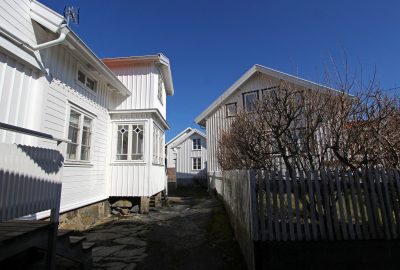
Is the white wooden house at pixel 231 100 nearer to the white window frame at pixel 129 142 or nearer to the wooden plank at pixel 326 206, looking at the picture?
the white window frame at pixel 129 142

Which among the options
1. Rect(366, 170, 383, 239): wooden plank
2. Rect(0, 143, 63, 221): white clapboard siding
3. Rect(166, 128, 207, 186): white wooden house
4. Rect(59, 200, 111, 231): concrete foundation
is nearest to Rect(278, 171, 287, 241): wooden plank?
Rect(366, 170, 383, 239): wooden plank

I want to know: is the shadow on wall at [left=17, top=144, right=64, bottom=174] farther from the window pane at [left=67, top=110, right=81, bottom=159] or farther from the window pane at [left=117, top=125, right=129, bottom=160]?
the window pane at [left=117, top=125, right=129, bottom=160]

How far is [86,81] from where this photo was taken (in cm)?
823

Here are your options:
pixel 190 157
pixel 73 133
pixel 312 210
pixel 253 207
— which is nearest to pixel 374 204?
pixel 312 210

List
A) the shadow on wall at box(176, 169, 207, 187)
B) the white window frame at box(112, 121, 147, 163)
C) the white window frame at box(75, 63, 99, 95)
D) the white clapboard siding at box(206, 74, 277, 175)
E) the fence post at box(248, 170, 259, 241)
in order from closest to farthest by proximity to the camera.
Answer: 1. the fence post at box(248, 170, 259, 241)
2. the white window frame at box(75, 63, 99, 95)
3. the white window frame at box(112, 121, 147, 163)
4. the white clapboard siding at box(206, 74, 277, 175)
5. the shadow on wall at box(176, 169, 207, 187)

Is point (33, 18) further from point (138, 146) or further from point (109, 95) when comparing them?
point (138, 146)

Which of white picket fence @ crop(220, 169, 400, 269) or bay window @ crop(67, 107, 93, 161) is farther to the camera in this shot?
bay window @ crop(67, 107, 93, 161)

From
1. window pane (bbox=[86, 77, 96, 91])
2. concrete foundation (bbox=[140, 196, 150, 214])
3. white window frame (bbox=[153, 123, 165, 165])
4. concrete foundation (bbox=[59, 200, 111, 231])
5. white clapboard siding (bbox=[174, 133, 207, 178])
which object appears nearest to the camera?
concrete foundation (bbox=[59, 200, 111, 231])

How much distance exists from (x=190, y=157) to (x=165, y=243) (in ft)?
76.2

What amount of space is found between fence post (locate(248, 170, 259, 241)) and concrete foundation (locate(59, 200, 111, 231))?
204 inches

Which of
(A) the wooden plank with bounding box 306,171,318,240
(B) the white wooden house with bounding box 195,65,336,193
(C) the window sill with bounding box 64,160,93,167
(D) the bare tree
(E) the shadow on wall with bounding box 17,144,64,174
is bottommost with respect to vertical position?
(A) the wooden plank with bounding box 306,171,318,240

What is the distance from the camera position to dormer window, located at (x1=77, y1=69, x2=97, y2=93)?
7859mm

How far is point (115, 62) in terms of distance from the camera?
439 inches

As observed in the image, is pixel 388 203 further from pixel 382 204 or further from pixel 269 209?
pixel 269 209
